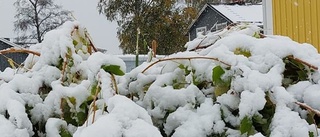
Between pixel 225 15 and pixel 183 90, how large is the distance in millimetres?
23069

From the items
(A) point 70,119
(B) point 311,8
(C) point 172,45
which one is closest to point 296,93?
(A) point 70,119

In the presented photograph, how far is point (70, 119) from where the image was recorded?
1.27 metres

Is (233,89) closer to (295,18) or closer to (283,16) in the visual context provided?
(295,18)

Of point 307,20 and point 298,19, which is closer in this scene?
point 307,20

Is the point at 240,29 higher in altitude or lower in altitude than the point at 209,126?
higher

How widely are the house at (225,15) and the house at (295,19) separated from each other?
45.4ft

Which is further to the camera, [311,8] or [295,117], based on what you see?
[311,8]

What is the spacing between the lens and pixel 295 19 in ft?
21.3

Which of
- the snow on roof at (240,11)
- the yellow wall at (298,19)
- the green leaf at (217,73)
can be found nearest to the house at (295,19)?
the yellow wall at (298,19)

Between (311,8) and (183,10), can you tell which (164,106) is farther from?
(183,10)

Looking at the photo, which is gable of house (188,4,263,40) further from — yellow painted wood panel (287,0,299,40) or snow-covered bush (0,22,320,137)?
snow-covered bush (0,22,320,137)

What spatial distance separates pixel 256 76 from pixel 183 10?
27186mm

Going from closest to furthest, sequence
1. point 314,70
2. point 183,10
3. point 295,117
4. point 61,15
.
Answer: point 295,117 → point 314,70 → point 183,10 → point 61,15

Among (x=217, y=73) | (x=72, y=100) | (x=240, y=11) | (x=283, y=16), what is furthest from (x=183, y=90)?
(x=240, y=11)
